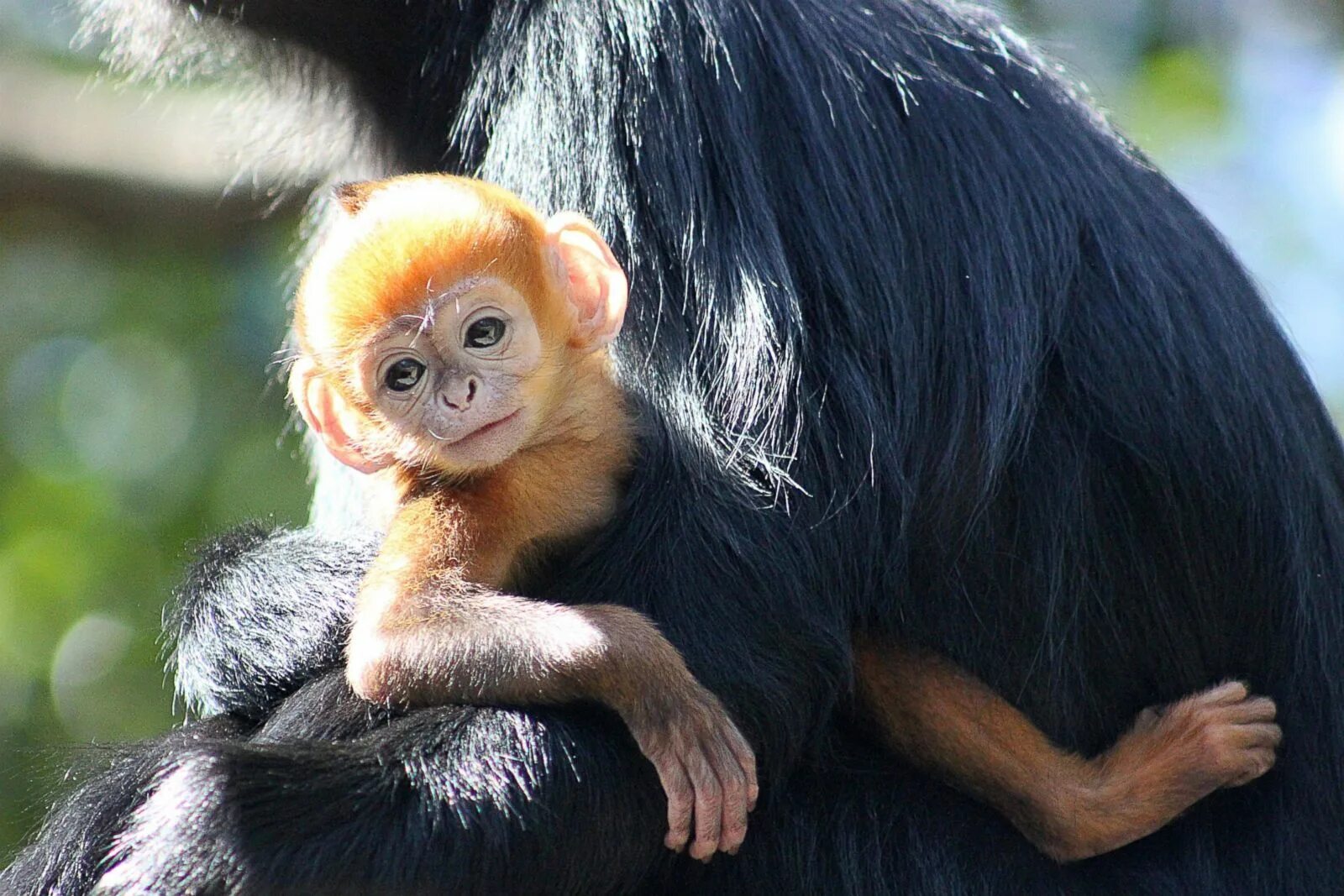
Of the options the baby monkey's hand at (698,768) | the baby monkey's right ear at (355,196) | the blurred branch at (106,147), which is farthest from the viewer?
the blurred branch at (106,147)

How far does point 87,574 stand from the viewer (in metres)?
7.51

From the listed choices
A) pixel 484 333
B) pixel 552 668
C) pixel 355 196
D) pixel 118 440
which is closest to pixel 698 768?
pixel 552 668

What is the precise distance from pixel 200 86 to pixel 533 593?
10.8ft

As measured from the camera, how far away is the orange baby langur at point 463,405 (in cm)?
253

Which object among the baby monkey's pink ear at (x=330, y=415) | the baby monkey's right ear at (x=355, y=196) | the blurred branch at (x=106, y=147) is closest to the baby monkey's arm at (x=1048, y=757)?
the baby monkey's pink ear at (x=330, y=415)

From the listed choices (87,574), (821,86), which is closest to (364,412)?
(821,86)

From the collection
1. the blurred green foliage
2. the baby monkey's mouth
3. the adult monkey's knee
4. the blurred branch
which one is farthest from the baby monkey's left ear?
the blurred green foliage

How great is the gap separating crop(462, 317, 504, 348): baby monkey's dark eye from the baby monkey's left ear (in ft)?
0.45

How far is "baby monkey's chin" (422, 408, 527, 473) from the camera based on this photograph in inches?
108

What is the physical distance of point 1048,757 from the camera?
2762 mm

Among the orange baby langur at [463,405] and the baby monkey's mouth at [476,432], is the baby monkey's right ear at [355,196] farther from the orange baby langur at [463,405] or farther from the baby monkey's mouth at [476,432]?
the baby monkey's mouth at [476,432]

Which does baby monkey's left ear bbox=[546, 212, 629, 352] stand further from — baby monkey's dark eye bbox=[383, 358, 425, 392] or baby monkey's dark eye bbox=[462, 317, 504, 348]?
baby monkey's dark eye bbox=[383, 358, 425, 392]

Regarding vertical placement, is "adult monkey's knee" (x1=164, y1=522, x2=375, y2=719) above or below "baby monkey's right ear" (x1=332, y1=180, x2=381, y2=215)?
below

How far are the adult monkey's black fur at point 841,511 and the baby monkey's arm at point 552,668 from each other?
0.26 ft
